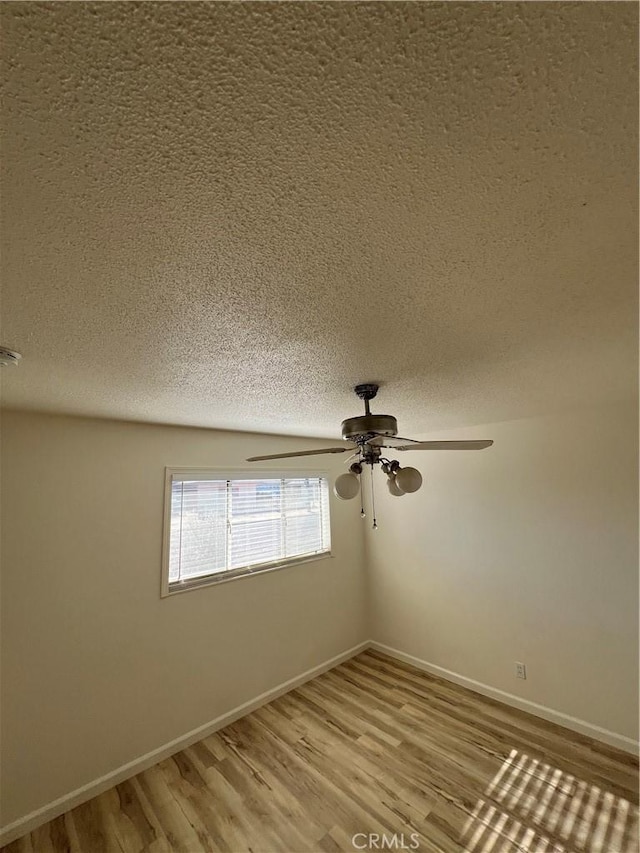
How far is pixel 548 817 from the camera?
190cm

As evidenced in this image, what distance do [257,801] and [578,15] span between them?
125 inches

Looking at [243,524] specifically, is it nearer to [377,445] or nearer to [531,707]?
[377,445]

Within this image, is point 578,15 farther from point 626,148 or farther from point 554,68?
point 626,148

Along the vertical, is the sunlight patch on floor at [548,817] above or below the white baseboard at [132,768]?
above

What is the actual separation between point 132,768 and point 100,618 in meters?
0.97

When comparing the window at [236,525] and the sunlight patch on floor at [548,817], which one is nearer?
the sunlight patch on floor at [548,817]

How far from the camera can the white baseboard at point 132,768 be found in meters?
1.89

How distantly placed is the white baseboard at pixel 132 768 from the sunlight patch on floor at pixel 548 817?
1648 millimetres

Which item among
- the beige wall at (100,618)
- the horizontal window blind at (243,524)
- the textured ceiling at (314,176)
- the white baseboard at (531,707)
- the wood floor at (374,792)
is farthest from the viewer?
the horizontal window blind at (243,524)

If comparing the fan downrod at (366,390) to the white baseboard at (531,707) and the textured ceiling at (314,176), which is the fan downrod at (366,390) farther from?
the white baseboard at (531,707)

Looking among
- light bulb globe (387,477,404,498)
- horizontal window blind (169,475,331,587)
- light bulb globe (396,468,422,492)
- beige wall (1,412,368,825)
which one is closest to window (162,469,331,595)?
horizontal window blind (169,475,331,587)

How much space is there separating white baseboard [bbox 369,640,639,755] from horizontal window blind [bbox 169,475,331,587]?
55.6 inches

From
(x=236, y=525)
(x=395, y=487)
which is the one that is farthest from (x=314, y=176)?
(x=236, y=525)

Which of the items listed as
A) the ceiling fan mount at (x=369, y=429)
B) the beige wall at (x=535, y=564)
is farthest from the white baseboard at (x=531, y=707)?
the ceiling fan mount at (x=369, y=429)
